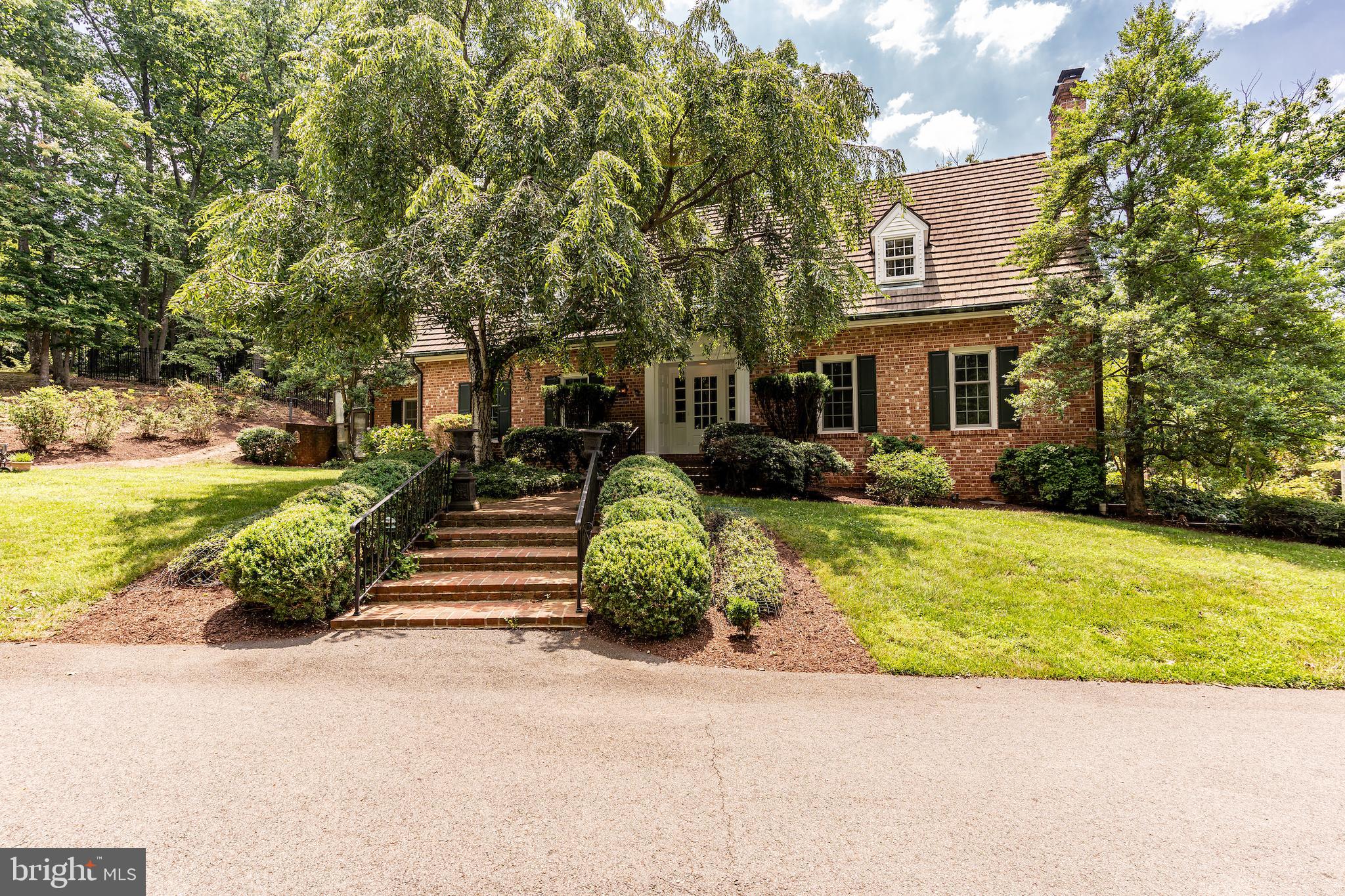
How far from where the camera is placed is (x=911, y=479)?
975cm

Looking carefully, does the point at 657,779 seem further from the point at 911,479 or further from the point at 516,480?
the point at 911,479

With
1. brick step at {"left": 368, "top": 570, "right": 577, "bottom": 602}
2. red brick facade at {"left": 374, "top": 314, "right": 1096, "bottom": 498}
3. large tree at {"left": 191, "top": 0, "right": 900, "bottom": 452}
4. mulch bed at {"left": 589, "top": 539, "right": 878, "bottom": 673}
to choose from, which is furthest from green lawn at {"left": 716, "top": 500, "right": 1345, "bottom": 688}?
large tree at {"left": 191, "top": 0, "right": 900, "bottom": 452}

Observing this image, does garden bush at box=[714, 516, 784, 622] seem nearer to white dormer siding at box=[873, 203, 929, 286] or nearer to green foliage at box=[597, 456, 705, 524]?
green foliage at box=[597, 456, 705, 524]

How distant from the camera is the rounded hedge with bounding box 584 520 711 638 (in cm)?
479

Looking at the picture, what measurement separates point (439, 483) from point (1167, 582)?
886cm

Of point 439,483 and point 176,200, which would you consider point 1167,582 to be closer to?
point 439,483

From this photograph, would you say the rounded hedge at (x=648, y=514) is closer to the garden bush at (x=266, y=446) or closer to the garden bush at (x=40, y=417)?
the garden bush at (x=266, y=446)

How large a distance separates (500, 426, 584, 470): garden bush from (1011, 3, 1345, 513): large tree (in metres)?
8.54

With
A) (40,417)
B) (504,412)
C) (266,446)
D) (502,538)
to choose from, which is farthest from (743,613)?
(40,417)

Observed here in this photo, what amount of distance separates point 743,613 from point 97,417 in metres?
16.3

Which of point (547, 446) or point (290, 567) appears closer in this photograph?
point (290, 567)

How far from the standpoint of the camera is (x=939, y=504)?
33.7ft

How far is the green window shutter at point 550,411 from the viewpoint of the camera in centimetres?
1381

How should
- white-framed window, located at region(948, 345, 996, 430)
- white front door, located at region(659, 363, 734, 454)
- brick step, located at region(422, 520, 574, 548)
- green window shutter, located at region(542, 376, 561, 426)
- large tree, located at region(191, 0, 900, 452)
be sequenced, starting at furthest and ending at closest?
1. green window shutter, located at region(542, 376, 561, 426)
2. white front door, located at region(659, 363, 734, 454)
3. white-framed window, located at region(948, 345, 996, 430)
4. brick step, located at region(422, 520, 574, 548)
5. large tree, located at region(191, 0, 900, 452)
